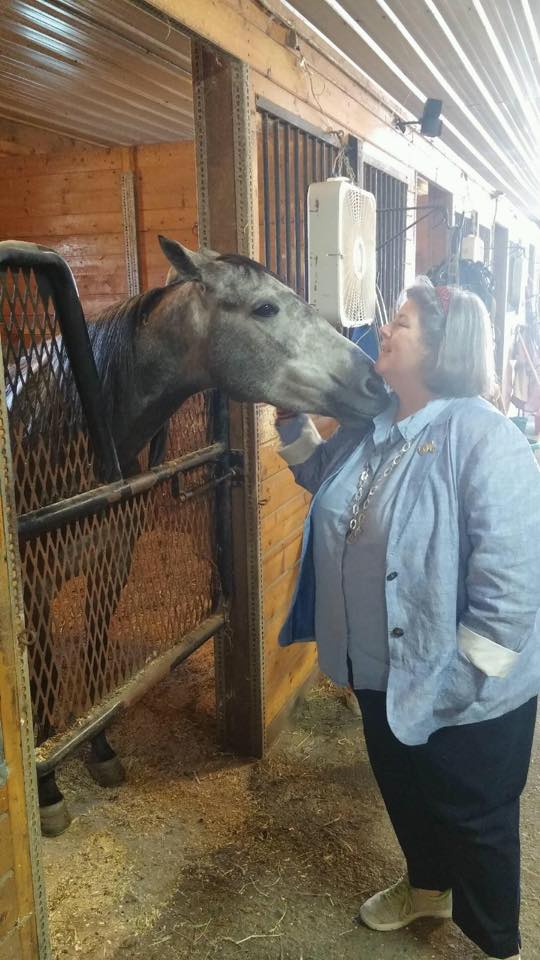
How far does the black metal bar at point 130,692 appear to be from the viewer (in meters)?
1.57

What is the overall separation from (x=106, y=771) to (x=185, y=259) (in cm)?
174

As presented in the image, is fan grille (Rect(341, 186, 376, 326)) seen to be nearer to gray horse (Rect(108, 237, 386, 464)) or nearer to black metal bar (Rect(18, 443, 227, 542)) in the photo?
gray horse (Rect(108, 237, 386, 464))

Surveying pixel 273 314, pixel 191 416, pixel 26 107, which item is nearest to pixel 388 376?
pixel 273 314

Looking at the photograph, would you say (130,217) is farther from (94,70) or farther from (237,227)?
(237,227)

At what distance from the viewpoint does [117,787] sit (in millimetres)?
2461

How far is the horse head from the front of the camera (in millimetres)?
1894

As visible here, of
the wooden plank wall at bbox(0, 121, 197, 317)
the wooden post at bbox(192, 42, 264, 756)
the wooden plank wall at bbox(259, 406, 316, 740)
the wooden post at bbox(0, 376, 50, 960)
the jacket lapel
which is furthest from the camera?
the wooden plank wall at bbox(0, 121, 197, 317)

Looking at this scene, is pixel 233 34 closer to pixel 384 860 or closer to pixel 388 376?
pixel 388 376

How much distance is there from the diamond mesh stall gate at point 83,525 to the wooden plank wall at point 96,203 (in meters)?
3.32

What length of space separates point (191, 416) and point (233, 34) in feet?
3.78

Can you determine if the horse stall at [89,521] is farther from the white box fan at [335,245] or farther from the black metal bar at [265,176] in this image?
the white box fan at [335,245]

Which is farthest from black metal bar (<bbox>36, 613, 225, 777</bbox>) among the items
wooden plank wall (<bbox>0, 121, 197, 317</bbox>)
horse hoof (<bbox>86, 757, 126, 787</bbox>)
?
wooden plank wall (<bbox>0, 121, 197, 317</bbox>)

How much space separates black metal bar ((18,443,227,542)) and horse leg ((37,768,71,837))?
3.22 feet

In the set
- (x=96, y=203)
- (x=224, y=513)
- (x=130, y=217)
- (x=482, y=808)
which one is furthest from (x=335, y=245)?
(x=96, y=203)
